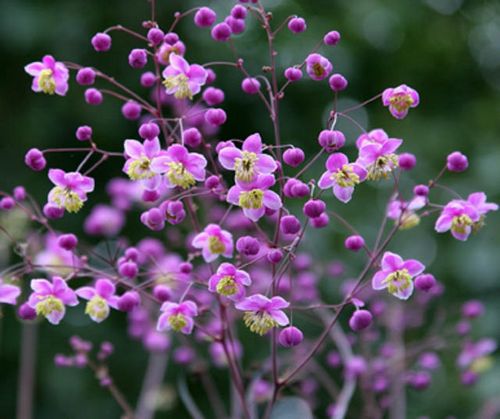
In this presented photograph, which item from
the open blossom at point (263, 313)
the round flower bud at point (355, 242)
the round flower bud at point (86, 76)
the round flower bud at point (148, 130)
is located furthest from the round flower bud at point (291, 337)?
the round flower bud at point (86, 76)

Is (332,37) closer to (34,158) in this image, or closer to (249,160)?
(249,160)

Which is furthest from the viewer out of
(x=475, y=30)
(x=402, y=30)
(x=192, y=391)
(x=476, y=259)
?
(x=475, y=30)

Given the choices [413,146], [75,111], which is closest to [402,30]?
[413,146]

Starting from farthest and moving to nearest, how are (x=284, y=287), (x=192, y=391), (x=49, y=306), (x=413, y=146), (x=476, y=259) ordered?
(x=413, y=146) < (x=476, y=259) < (x=192, y=391) < (x=284, y=287) < (x=49, y=306)

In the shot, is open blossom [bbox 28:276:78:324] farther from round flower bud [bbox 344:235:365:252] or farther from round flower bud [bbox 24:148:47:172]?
round flower bud [bbox 344:235:365:252]

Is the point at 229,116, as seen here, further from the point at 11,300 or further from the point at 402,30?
the point at 11,300

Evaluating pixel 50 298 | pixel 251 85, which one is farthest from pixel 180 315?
pixel 251 85

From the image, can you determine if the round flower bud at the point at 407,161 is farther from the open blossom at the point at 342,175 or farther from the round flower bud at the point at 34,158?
the round flower bud at the point at 34,158
